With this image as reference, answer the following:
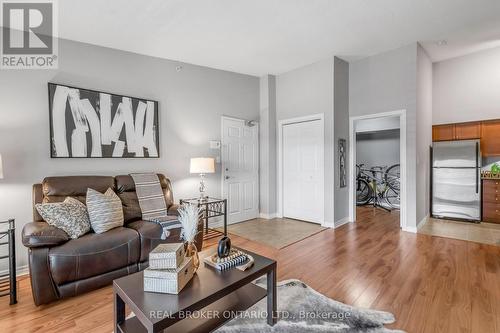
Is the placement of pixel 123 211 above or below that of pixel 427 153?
below

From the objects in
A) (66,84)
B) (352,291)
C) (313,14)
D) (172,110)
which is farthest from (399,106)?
(66,84)

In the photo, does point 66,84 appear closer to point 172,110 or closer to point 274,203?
point 172,110

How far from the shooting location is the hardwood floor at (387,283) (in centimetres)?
187

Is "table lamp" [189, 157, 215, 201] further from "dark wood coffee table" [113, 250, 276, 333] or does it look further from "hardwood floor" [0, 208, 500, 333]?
"dark wood coffee table" [113, 250, 276, 333]

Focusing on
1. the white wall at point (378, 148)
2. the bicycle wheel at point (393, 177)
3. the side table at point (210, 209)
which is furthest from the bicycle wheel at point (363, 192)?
the side table at point (210, 209)

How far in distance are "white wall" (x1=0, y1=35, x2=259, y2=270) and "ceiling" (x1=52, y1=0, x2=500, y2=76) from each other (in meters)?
0.22

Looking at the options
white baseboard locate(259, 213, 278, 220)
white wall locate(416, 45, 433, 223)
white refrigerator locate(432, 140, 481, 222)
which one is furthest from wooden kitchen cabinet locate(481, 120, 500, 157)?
white baseboard locate(259, 213, 278, 220)

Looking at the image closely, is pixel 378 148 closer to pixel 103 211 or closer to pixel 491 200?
pixel 491 200

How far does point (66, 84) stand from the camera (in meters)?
3.06

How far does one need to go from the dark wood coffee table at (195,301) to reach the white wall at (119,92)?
2194mm

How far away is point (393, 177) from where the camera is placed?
6355 millimetres

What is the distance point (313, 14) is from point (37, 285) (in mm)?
3682

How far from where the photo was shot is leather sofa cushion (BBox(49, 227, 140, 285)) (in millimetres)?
2105

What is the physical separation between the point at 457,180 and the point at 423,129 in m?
1.14
